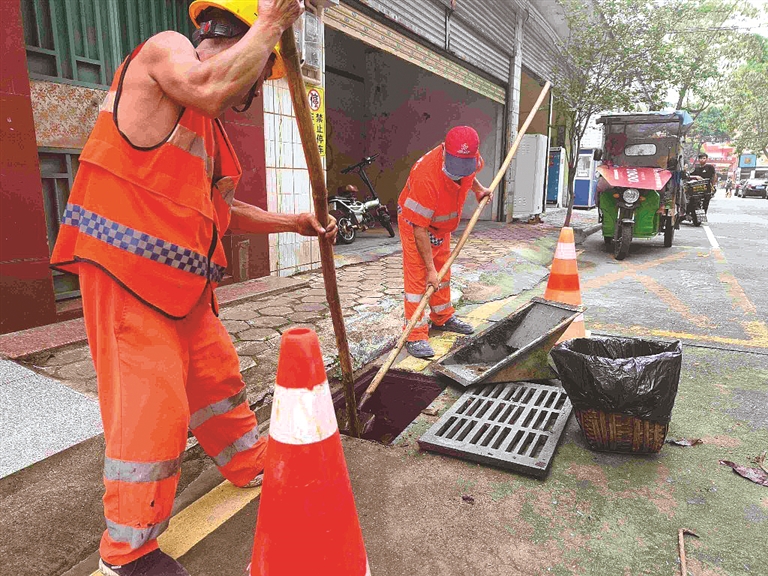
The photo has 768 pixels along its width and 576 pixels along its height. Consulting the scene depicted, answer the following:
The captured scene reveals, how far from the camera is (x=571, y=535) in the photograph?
6.16 feet

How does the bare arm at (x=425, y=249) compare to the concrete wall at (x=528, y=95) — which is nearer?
the bare arm at (x=425, y=249)

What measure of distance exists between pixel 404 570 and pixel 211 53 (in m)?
1.68

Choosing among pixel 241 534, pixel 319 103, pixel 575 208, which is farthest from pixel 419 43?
pixel 575 208

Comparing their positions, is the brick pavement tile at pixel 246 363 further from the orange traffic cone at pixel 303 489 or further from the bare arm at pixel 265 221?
the orange traffic cone at pixel 303 489

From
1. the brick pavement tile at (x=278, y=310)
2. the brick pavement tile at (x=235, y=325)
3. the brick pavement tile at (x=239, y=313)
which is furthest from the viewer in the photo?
the brick pavement tile at (x=278, y=310)

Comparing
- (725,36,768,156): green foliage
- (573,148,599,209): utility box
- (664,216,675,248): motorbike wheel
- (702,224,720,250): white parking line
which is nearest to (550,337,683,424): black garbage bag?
(664,216,675,248): motorbike wheel

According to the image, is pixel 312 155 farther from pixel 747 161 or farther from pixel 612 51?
pixel 747 161

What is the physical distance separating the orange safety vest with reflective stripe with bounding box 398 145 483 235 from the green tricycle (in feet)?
17.7

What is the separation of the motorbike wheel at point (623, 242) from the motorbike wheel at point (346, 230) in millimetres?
4338

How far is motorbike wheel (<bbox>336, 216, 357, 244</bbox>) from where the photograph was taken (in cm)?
896

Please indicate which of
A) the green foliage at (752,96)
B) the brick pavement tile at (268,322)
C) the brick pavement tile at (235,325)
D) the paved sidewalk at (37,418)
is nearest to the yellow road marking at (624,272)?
the brick pavement tile at (268,322)

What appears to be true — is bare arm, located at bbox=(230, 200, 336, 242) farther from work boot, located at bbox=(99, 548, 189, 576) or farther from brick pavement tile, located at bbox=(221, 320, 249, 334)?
brick pavement tile, located at bbox=(221, 320, 249, 334)

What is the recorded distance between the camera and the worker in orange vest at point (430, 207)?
11.7 feet

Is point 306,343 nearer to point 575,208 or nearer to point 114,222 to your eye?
point 114,222
